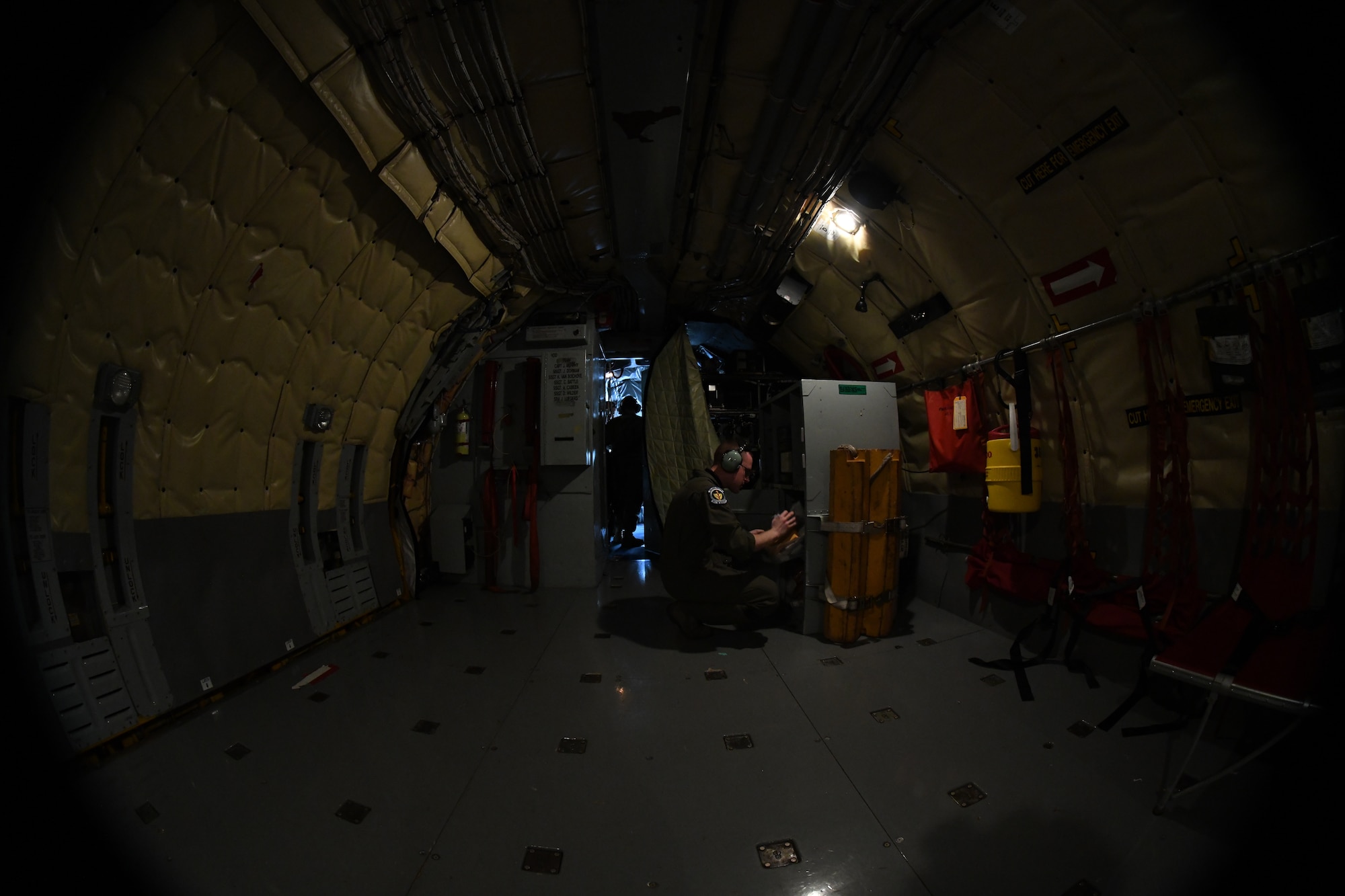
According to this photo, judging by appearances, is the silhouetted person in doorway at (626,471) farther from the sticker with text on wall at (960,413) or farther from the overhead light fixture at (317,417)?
the sticker with text on wall at (960,413)

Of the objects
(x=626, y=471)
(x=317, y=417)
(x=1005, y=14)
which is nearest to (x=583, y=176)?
(x=1005, y=14)

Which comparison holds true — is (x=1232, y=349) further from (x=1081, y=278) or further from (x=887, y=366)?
(x=887, y=366)

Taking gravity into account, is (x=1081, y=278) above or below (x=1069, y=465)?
above

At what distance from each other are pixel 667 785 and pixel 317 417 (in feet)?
14.6

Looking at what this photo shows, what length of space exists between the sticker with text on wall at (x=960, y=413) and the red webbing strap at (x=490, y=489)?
5760 millimetres

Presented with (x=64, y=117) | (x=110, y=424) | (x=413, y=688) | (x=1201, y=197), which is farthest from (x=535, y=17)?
(x=413, y=688)

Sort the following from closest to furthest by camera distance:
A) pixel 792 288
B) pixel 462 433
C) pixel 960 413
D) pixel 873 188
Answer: pixel 873 188, pixel 960 413, pixel 792 288, pixel 462 433

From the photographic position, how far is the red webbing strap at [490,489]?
19.2 feet

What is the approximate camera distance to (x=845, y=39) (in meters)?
2.74

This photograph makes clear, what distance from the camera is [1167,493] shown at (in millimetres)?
2939

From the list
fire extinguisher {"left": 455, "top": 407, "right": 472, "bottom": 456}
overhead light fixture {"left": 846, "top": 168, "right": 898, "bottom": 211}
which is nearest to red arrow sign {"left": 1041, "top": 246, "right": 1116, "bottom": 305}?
overhead light fixture {"left": 846, "top": 168, "right": 898, "bottom": 211}

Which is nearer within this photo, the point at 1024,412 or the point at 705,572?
the point at 1024,412

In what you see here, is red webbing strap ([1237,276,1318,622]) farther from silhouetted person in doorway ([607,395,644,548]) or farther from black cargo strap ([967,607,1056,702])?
silhouetted person in doorway ([607,395,644,548])

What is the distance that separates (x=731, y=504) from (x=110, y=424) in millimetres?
5417
